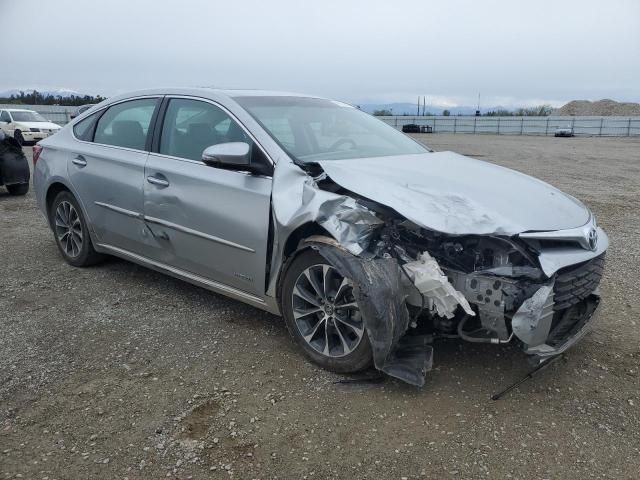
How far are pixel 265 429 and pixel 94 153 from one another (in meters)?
3.10

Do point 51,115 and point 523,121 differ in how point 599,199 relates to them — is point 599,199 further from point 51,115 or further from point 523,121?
point 523,121

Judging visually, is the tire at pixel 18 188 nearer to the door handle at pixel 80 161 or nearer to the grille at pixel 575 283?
the door handle at pixel 80 161

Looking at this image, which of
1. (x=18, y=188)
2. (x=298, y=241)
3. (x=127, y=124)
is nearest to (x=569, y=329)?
(x=298, y=241)

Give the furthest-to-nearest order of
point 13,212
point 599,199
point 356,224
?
point 599,199 → point 13,212 → point 356,224

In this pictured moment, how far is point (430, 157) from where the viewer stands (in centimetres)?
414

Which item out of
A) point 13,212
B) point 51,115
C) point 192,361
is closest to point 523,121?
point 51,115

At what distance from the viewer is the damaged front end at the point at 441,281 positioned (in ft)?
9.31

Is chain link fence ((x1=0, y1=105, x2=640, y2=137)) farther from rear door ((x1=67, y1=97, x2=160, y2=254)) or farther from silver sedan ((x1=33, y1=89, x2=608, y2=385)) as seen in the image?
silver sedan ((x1=33, y1=89, x2=608, y2=385))

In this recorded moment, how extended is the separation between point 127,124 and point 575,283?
361cm

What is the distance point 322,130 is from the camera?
4.12m

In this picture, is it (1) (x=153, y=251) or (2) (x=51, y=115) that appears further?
(2) (x=51, y=115)

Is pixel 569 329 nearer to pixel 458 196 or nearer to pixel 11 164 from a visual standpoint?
pixel 458 196

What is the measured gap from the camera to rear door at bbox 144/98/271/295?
352 cm

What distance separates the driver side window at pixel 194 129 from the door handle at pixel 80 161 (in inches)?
41.1
